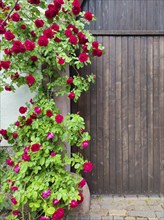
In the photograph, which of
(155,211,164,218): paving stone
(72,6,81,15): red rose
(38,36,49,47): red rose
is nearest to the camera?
(38,36,49,47): red rose

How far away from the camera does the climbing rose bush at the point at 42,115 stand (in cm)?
272

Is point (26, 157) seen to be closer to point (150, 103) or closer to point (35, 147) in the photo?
point (35, 147)

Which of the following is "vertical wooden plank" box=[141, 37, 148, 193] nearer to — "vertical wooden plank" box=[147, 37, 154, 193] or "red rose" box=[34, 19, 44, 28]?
"vertical wooden plank" box=[147, 37, 154, 193]

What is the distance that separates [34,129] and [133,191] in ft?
5.62

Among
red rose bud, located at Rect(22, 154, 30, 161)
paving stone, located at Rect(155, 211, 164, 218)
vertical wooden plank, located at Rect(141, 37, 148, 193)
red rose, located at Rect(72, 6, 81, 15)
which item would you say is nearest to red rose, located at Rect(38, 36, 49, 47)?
red rose, located at Rect(72, 6, 81, 15)

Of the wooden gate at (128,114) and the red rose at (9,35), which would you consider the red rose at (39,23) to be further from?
the wooden gate at (128,114)

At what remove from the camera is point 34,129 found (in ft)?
9.84

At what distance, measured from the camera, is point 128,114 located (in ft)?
12.3

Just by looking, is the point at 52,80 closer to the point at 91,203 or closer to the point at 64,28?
the point at 64,28

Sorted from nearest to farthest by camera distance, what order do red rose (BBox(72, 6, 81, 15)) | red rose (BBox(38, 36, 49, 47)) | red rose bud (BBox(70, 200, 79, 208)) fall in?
1. red rose bud (BBox(70, 200, 79, 208))
2. red rose (BBox(38, 36, 49, 47))
3. red rose (BBox(72, 6, 81, 15))

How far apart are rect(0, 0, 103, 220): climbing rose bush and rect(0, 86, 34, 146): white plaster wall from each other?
0.24m

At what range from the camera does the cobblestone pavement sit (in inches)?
121

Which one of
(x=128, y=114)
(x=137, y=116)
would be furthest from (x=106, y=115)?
(x=137, y=116)

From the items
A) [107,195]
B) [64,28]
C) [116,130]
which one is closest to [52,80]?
[64,28]
